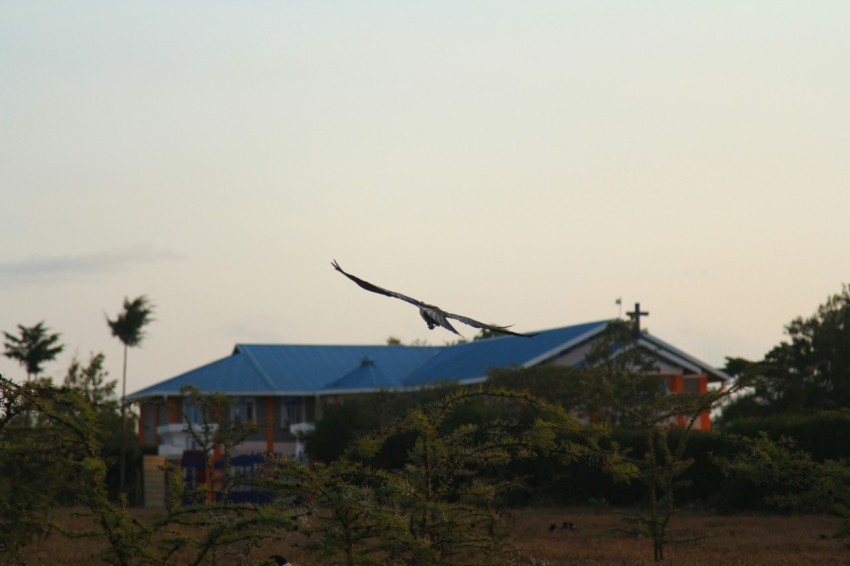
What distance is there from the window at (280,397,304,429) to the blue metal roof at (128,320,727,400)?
1264mm

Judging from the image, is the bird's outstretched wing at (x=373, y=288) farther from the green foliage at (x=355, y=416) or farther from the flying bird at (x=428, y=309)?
the green foliage at (x=355, y=416)

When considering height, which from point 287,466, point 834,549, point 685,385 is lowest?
point 834,549

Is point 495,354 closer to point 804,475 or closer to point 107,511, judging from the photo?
point 804,475

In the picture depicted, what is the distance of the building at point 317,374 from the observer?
52.1 m

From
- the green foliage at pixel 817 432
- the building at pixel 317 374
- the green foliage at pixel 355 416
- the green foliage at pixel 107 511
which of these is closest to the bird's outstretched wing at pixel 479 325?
the green foliage at pixel 107 511

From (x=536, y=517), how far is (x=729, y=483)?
5110 millimetres

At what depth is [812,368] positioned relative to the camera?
5131cm

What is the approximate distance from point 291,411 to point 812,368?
84.7 feet

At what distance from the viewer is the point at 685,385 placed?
178 ft

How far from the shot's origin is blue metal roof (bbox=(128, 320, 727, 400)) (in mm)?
53125

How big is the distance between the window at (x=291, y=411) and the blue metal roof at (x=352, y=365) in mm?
1264

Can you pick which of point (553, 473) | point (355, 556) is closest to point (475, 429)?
point (355, 556)

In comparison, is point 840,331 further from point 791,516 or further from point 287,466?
point 287,466

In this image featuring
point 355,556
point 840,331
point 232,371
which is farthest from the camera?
point 232,371
